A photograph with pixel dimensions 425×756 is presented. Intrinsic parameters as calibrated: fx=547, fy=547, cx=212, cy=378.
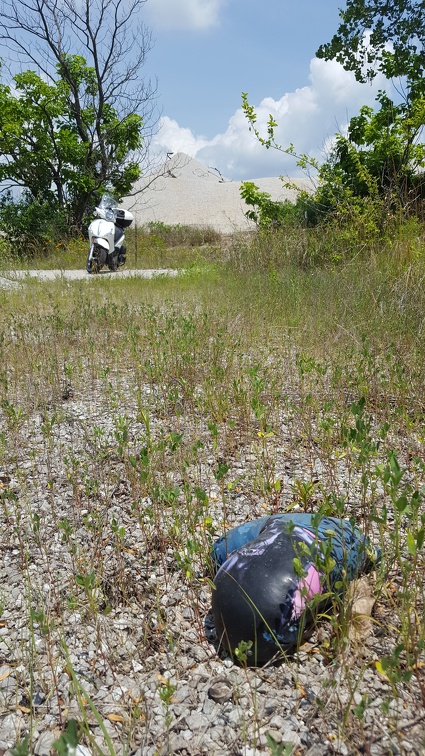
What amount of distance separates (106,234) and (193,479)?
10.6 metres

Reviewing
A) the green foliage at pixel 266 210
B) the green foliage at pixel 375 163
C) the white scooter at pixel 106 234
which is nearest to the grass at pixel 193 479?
the green foliage at pixel 375 163

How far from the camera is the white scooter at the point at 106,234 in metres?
12.2

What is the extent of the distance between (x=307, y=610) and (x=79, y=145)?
20166mm

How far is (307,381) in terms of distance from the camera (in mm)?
3977

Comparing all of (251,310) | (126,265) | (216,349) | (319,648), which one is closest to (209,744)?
(319,648)

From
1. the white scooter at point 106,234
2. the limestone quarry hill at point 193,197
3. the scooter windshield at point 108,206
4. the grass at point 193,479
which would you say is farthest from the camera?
the limestone quarry hill at point 193,197

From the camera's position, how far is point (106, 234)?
12375mm

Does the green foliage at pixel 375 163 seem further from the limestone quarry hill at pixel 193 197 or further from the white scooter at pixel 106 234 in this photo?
the limestone quarry hill at pixel 193 197

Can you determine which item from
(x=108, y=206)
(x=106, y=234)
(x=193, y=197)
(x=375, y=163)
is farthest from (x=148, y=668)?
(x=193, y=197)

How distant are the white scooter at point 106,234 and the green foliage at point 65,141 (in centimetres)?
752

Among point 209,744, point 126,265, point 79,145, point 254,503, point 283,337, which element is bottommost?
point 209,744

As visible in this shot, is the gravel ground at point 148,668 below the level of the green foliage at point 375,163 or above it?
below

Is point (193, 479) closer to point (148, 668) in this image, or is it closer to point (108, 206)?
point (148, 668)

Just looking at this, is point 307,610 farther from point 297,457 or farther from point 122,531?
point 297,457
